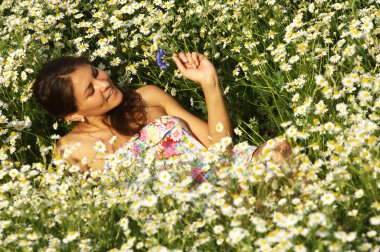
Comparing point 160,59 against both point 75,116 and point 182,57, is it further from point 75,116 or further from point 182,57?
point 75,116

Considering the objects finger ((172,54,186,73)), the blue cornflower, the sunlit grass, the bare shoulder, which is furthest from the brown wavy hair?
the blue cornflower

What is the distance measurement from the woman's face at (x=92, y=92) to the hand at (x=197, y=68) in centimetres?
38

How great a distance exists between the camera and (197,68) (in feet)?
13.0

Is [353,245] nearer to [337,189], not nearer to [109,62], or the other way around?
[337,189]

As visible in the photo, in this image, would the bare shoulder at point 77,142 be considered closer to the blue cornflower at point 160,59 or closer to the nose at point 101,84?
the nose at point 101,84

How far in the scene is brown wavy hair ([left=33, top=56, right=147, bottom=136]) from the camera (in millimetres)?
3924

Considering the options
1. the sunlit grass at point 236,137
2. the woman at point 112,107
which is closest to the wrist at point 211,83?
the woman at point 112,107

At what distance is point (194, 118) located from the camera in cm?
411

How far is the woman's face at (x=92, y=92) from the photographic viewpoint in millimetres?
3885

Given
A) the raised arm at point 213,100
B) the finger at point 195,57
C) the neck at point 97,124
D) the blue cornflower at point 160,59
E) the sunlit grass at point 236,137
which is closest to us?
the sunlit grass at point 236,137

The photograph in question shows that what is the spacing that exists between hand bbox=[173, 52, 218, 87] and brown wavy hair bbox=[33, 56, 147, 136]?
1.19 ft

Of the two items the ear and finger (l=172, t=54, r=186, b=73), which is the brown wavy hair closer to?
the ear

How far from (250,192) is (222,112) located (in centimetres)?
103

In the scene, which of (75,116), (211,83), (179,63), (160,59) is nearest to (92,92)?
(75,116)
